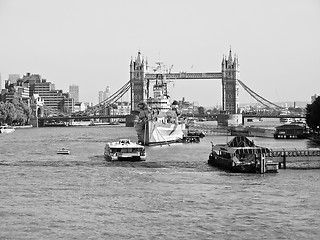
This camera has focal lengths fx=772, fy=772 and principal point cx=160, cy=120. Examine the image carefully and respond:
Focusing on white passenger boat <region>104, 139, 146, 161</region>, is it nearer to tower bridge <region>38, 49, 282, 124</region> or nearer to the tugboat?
the tugboat

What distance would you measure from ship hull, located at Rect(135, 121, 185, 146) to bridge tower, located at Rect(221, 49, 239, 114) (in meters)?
99.9

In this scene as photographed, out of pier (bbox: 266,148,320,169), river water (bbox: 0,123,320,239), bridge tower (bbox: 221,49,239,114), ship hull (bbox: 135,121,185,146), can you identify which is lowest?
river water (bbox: 0,123,320,239)

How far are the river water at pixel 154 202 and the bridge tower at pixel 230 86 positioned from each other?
13615cm

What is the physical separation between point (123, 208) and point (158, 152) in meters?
36.1

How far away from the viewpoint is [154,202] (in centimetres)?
3581

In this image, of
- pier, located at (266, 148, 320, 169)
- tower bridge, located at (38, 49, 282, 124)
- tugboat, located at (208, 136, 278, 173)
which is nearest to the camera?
tugboat, located at (208, 136, 278, 173)

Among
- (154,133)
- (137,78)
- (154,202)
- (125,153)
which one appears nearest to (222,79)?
(137,78)

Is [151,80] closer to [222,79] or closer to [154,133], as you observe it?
[222,79]

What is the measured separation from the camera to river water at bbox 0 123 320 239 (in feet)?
97.1

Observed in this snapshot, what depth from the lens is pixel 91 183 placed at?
4303cm

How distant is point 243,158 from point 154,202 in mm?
14914

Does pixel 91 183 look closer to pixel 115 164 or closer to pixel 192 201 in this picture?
pixel 192 201

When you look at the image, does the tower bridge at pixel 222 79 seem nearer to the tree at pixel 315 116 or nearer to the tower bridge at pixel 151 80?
the tower bridge at pixel 151 80

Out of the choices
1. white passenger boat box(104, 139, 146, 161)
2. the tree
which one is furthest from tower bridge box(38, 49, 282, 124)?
white passenger boat box(104, 139, 146, 161)
